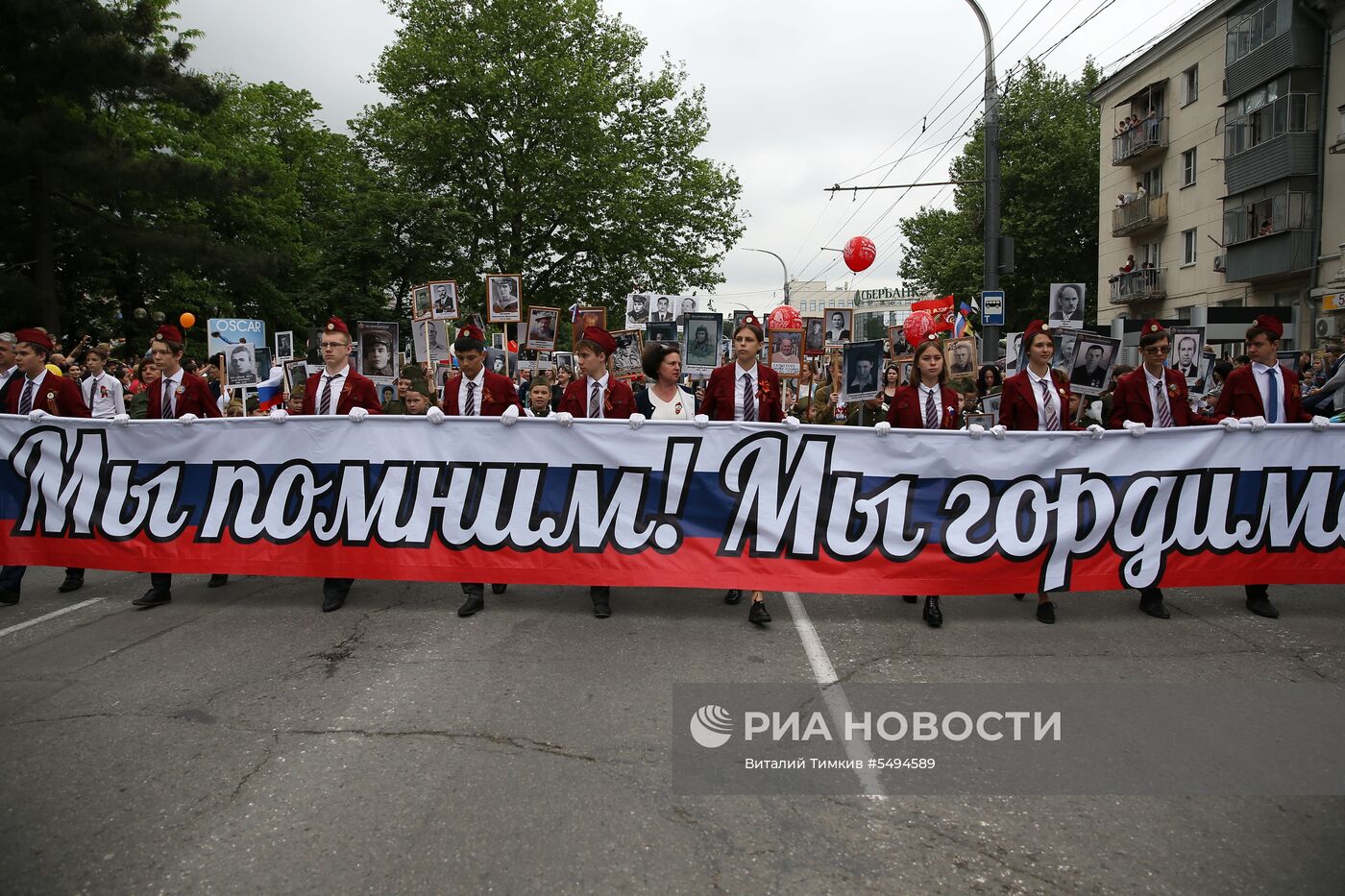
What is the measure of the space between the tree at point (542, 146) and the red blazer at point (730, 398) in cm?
2581

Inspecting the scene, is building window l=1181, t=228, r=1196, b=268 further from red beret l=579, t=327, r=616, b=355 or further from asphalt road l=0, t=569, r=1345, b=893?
red beret l=579, t=327, r=616, b=355

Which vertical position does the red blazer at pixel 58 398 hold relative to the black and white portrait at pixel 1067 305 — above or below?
below

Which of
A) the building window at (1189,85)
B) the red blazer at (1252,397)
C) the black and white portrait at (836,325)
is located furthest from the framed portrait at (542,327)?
the building window at (1189,85)

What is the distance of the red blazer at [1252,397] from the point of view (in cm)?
681

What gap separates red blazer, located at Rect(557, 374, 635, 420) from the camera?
23.2 feet

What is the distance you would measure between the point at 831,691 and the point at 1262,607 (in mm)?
3605

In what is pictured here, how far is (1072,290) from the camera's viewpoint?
14.0m

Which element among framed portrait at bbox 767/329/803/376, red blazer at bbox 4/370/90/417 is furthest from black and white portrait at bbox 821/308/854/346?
red blazer at bbox 4/370/90/417

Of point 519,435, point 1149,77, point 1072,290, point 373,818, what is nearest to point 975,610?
point 519,435

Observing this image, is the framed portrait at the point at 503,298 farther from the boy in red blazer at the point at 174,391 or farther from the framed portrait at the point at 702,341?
the boy in red blazer at the point at 174,391

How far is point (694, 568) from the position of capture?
606cm

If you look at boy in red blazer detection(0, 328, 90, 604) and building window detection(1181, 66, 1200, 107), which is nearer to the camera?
boy in red blazer detection(0, 328, 90, 604)

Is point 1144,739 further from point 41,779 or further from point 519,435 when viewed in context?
point 41,779

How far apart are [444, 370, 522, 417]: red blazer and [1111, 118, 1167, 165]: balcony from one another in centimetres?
3288
